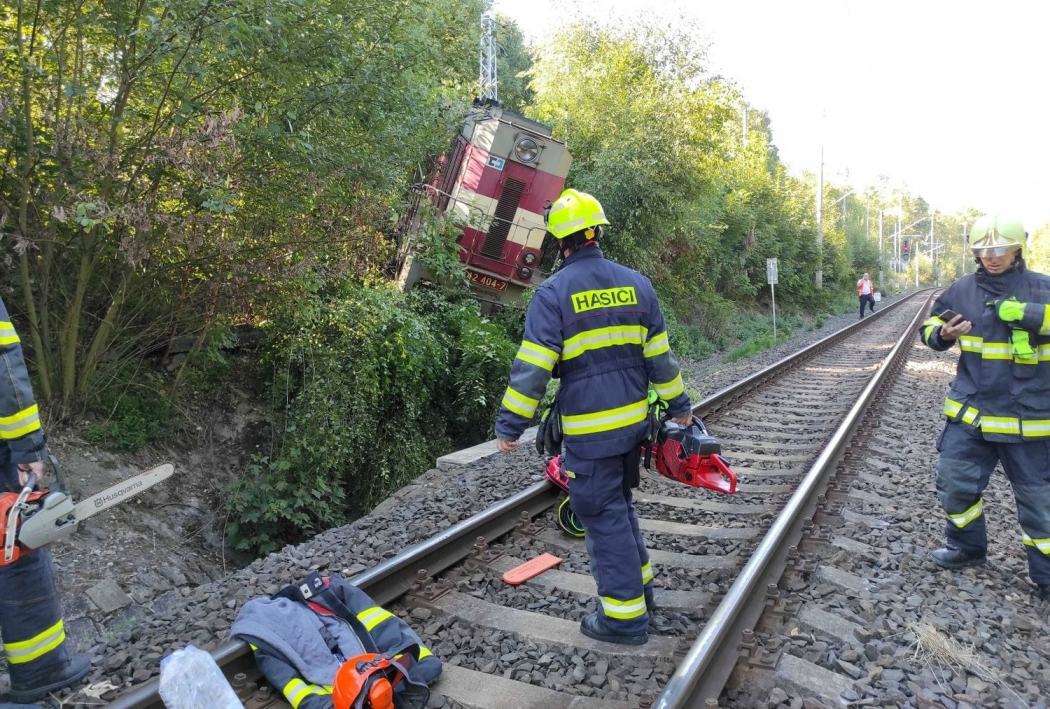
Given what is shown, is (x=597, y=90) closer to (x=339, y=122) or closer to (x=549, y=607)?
(x=339, y=122)

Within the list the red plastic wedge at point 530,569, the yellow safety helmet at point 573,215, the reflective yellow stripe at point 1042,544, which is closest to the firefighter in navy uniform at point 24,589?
the red plastic wedge at point 530,569

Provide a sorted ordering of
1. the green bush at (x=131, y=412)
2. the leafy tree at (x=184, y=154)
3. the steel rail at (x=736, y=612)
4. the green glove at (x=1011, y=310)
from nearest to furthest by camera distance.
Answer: the steel rail at (x=736, y=612) → the green glove at (x=1011, y=310) → the leafy tree at (x=184, y=154) → the green bush at (x=131, y=412)

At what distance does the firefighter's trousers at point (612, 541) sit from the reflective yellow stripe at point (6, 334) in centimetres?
254

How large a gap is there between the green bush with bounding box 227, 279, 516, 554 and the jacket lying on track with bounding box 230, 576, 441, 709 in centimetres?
339

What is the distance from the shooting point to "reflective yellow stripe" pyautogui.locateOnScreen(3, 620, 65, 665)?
3.17 m

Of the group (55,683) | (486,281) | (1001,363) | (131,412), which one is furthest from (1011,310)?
(486,281)

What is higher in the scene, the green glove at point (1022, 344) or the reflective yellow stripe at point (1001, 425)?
the green glove at point (1022, 344)

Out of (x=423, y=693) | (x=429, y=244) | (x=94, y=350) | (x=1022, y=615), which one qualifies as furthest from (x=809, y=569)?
(x=429, y=244)

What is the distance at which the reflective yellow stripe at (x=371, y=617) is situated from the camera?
3273mm

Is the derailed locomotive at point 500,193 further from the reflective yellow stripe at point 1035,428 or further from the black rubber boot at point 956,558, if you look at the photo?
the reflective yellow stripe at point 1035,428

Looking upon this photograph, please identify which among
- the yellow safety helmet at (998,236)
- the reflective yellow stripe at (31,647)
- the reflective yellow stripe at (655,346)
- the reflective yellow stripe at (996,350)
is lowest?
the reflective yellow stripe at (31,647)

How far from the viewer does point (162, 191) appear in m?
5.60

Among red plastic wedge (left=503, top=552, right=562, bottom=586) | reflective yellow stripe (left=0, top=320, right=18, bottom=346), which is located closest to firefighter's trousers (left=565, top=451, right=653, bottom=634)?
red plastic wedge (left=503, top=552, right=562, bottom=586)

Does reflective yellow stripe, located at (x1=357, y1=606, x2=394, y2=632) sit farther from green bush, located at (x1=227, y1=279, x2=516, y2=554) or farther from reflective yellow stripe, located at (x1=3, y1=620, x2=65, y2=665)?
green bush, located at (x1=227, y1=279, x2=516, y2=554)
